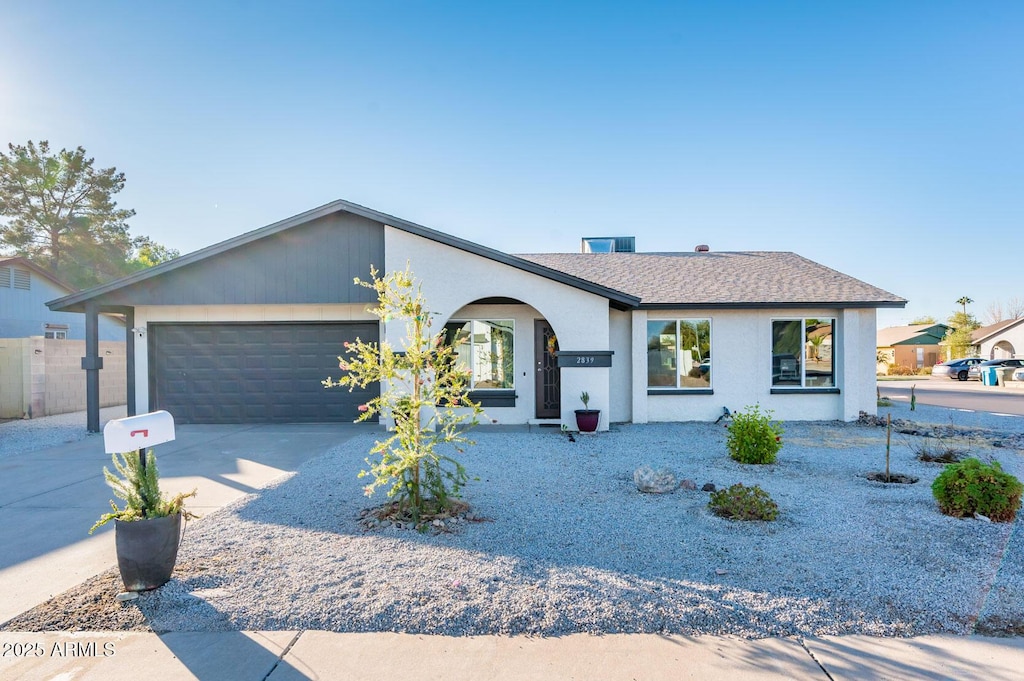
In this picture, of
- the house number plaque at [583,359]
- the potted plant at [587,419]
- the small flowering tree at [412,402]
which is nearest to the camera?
the small flowering tree at [412,402]

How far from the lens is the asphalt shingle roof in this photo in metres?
11.2

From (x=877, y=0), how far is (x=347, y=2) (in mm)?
10335

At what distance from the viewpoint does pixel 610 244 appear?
1827cm

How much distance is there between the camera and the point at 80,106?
490 inches

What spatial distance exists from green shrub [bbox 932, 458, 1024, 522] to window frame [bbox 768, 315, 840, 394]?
21.3ft

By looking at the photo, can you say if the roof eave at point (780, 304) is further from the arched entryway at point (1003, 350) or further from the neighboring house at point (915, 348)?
the arched entryway at point (1003, 350)

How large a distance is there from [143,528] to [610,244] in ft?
54.3

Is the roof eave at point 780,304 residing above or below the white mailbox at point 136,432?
above

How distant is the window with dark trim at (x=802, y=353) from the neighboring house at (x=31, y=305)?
1955cm

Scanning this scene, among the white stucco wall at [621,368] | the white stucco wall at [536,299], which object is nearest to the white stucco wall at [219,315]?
the white stucco wall at [536,299]

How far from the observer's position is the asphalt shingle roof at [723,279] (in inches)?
441

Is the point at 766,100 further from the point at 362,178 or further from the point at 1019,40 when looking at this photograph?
the point at 362,178

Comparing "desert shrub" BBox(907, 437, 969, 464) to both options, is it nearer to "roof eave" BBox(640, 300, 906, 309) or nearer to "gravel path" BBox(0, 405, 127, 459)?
"roof eave" BBox(640, 300, 906, 309)

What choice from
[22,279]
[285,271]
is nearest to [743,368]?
[285,271]
